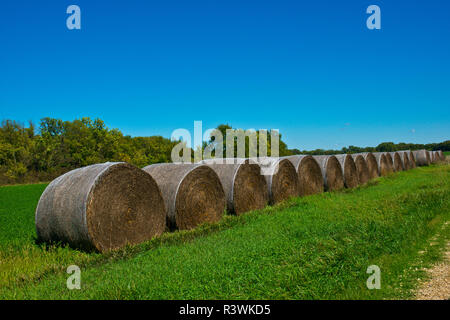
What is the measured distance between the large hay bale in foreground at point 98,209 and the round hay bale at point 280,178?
5.90 meters

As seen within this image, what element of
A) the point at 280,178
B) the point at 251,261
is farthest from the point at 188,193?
the point at 280,178

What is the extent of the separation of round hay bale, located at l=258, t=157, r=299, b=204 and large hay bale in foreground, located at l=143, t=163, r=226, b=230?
3063mm

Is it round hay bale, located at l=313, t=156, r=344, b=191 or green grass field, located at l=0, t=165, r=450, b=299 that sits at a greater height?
round hay bale, located at l=313, t=156, r=344, b=191

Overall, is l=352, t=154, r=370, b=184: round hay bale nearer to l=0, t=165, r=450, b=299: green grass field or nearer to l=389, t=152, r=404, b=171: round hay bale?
l=389, t=152, r=404, b=171: round hay bale

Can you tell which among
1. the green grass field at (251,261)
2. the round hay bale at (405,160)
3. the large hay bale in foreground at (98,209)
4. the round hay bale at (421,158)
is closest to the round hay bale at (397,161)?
the round hay bale at (405,160)

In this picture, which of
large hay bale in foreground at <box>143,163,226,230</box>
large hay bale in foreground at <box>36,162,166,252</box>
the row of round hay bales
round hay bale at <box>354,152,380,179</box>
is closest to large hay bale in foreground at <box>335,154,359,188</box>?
round hay bale at <box>354,152,380,179</box>

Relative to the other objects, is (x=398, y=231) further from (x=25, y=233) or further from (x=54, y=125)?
(x=54, y=125)

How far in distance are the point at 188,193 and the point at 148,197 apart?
4.27 ft

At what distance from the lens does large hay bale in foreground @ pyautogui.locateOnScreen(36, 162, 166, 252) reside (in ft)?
21.3

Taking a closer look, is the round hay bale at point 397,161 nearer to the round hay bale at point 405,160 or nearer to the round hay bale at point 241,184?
the round hay bale at point 405,160

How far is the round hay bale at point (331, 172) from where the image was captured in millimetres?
16750

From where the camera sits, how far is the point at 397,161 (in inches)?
1283

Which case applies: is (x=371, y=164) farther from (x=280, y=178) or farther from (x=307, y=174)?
(x=280, y=178)

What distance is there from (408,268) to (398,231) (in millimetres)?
2190
